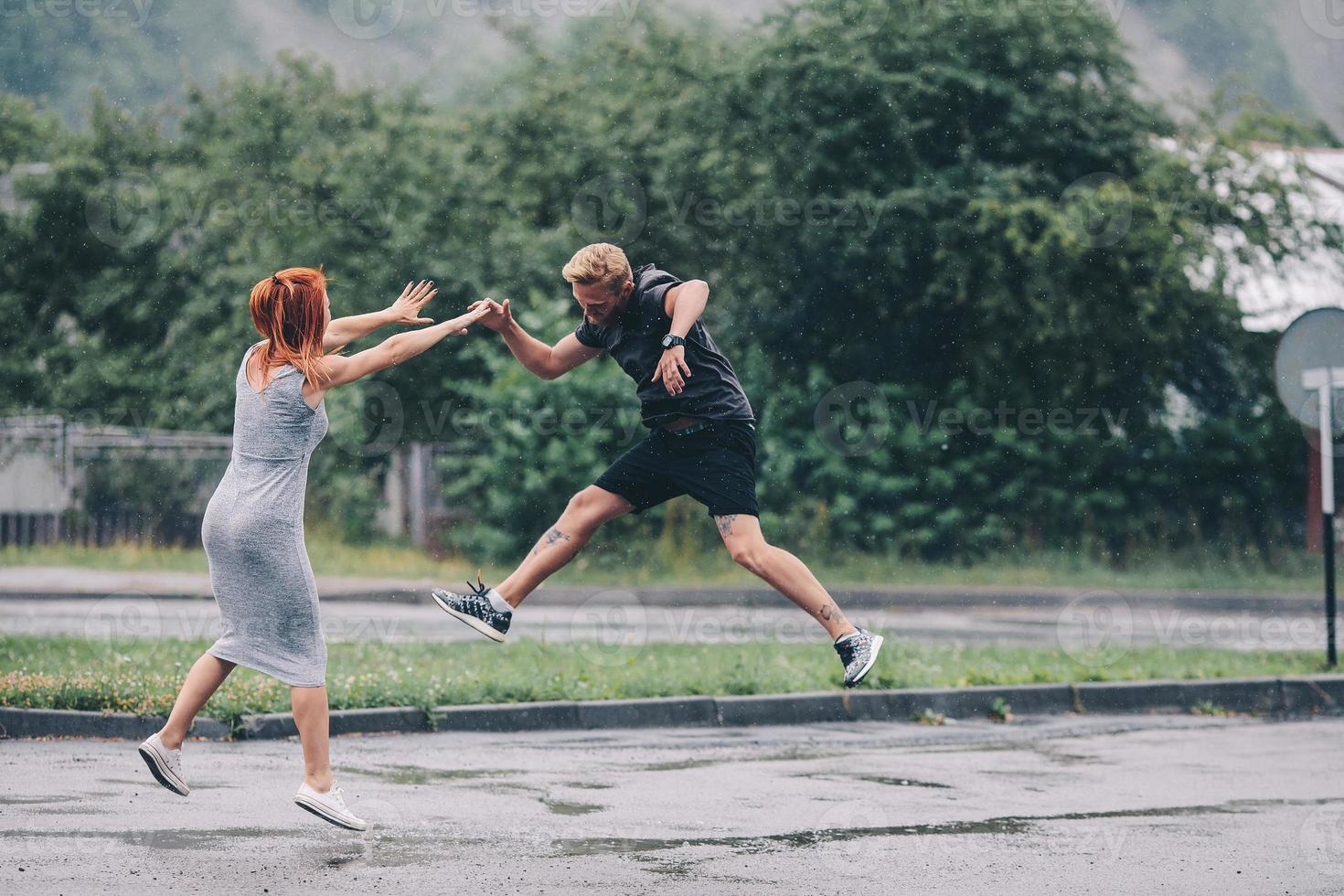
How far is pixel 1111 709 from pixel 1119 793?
146 inches

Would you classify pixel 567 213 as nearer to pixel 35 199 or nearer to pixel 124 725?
pixel 35 199

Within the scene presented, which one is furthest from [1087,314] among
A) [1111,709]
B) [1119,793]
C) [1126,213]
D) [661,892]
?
[661,892]

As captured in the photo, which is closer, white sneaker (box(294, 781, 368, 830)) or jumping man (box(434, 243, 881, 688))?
white sneaker (box(294, 781, 368, 830))

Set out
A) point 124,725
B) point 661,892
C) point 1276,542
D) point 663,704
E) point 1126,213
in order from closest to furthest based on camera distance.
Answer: point 661,892
point 124,725
point 663,704
point 1126,213
point 1276,542

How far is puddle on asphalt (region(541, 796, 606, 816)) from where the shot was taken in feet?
20.6

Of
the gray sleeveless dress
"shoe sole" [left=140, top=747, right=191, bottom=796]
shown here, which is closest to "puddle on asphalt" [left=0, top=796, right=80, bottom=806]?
"shoe sole" [left=140, top=747, right=191, bottom=796]

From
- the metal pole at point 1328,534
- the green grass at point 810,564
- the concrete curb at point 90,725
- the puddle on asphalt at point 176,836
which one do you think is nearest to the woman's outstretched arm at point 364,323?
the puddle on asphalt at point 176,836

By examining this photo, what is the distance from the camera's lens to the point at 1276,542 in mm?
23469

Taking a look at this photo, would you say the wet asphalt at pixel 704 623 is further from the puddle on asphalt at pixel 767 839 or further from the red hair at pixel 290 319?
the red hair at pixel 290 319

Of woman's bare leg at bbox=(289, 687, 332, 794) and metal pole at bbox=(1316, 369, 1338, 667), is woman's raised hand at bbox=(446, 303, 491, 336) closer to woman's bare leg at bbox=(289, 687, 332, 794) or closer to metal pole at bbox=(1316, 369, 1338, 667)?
woman's bare leg at bbox=(289, 687, 332, 794)

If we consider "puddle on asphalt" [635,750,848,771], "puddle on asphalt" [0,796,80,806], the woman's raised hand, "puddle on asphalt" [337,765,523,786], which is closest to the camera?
Answer: the woman's raised hand

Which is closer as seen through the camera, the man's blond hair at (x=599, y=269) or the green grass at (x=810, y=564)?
the man's blond hair at (x=599, y=269)

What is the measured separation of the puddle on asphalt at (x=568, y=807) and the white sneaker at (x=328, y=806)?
1.14 metres

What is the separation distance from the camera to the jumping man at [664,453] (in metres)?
6.26
